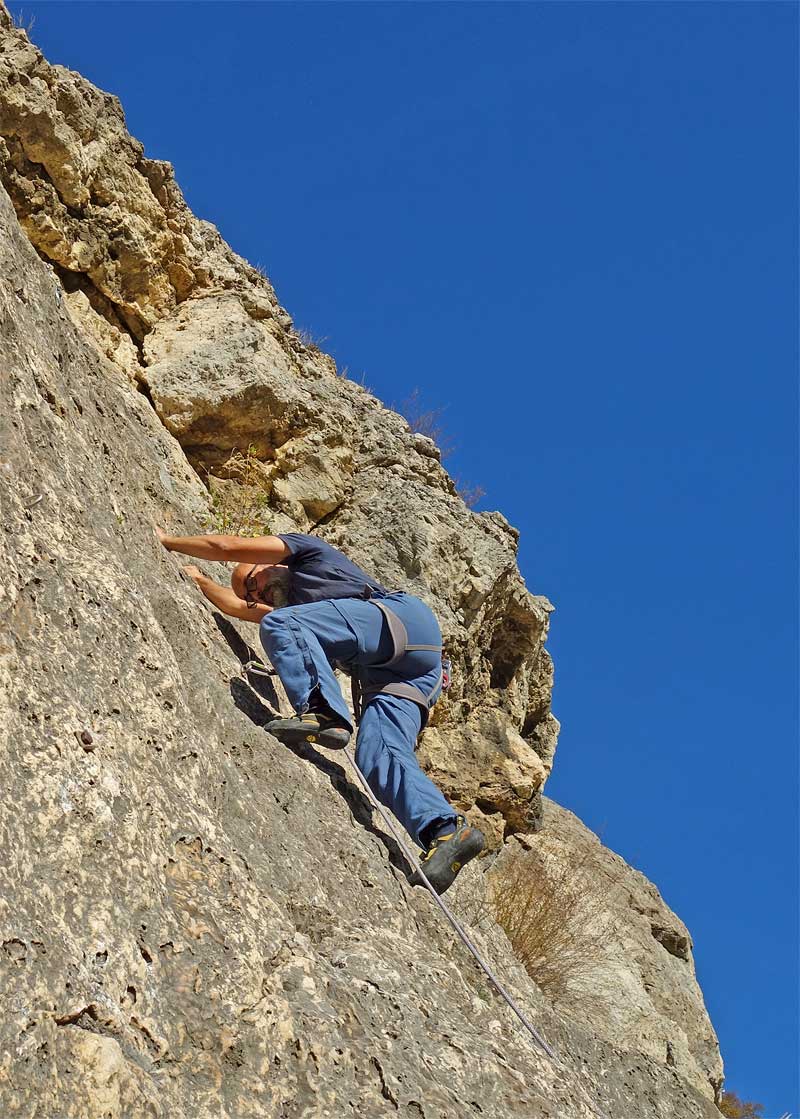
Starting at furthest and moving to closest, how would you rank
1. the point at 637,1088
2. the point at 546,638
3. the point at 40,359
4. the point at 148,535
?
the point at 546,638, the point at 637,1088, the point at 148,535, the point at 40,359

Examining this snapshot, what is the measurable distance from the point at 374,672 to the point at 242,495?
10.6ft

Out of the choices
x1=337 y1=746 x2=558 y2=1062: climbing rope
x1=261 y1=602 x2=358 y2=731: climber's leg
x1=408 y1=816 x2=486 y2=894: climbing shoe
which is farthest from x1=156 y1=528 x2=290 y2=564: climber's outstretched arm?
x1=408 y1=816 x2=486 y2=894: climbing shoe

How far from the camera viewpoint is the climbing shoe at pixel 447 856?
5.22 m

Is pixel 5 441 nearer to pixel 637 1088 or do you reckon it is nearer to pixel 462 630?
pixel 637 1088

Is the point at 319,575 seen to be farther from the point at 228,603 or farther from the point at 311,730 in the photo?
the point at 311,730

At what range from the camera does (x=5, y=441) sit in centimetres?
429

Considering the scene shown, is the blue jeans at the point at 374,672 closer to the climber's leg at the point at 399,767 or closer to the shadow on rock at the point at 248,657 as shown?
the climber's leg at the point at 399,767

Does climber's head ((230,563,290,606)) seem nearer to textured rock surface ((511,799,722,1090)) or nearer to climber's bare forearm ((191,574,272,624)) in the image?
climber's bare forearm ((191,574,272,624))

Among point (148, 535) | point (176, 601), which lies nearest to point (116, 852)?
point (176, 601)

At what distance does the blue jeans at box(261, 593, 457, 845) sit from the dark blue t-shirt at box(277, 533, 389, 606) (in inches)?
6.4

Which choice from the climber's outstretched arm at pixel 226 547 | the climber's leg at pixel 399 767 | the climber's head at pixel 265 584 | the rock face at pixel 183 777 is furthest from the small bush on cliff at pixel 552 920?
the climber's outstretched arm at pixel 226 547

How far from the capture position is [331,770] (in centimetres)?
555

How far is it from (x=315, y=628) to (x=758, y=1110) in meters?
10.1

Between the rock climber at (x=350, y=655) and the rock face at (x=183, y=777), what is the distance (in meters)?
0.20
